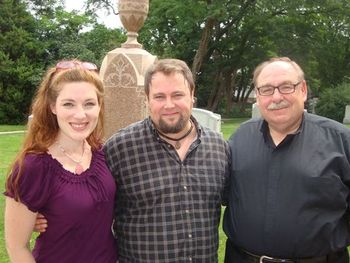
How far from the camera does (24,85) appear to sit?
977 inches

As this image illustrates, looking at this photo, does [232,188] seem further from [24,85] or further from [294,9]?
[294,9]

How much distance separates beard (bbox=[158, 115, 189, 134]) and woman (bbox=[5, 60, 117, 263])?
399 millimetres

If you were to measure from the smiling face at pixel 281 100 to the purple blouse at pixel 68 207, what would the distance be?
110cm

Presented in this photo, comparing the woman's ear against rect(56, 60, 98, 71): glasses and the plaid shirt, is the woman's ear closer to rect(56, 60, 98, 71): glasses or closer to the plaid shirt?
rect(56, 60, 98, 71): glasses

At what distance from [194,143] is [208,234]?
1.91 ft

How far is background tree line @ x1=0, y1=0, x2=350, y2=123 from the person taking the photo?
25.3 metres

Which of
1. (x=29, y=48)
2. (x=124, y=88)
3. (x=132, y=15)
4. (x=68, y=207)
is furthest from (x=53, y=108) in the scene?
(x=29, y=48)

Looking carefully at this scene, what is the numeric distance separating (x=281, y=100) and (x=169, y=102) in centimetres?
70

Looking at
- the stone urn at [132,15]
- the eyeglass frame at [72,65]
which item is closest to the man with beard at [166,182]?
the eyeglass frame at [72,65]

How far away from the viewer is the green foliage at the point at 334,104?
98.2 ft

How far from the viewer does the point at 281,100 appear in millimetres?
2926

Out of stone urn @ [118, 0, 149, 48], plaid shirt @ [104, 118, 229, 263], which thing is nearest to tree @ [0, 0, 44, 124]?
stone urn @ [118, 0, 149, 48]

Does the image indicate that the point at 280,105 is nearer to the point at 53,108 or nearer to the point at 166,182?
the point at 166,182

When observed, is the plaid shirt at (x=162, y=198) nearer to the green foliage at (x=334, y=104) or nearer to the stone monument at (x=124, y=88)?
the stone monument at (x=124, y=88)
